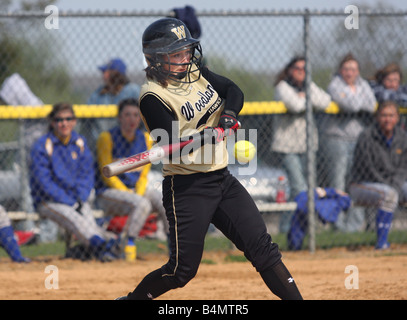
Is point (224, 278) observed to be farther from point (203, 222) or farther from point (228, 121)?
point (228, 121)

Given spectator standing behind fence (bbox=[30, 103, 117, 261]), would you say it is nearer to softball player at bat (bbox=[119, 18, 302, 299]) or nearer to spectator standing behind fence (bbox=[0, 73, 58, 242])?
spectator standing behind fence (bbox=[0, 73, 58, 242])

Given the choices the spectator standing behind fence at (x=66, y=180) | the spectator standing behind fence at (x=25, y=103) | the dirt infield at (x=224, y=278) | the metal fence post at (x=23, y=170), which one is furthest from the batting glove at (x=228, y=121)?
the metal fence post at (x=23, y=170)

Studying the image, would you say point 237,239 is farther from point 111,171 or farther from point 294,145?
point 294,145

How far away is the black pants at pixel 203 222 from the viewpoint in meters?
3.99

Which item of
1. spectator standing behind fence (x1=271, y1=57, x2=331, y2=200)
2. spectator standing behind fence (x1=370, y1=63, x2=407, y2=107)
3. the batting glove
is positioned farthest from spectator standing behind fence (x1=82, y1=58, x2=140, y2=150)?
the batting glove

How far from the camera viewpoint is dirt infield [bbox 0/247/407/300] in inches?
206

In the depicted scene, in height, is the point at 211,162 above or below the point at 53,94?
above

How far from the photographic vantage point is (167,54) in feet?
13.2

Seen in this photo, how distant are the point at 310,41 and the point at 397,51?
2043 mm

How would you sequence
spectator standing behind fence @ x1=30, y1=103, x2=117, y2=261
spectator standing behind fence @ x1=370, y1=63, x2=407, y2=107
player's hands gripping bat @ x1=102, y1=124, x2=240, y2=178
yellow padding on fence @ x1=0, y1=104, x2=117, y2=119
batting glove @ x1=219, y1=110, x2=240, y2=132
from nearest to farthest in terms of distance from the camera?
player's hands gripping bat @ x1=102, y1=124, x2=240, y2=178 < batting glove @ x1=219, y1=110, x2=240, y2=132 < spectator standing behind fence @ x1=30, y1=103, x2=117, y2=261 < yellow padding on fence @ x1=0, y1=104, x2=117, y2=119 < spectator standing behind fence @ x1=370, y1=63, x2=407, y2=107

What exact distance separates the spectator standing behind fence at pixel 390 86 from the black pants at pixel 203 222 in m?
4.24

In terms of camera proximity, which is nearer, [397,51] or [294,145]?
[294,145]

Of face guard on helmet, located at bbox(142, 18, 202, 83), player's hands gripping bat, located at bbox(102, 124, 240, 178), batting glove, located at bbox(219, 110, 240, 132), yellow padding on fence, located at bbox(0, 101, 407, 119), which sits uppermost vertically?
face guard on helmet, located at bbox(142, 18, 202, 83)
